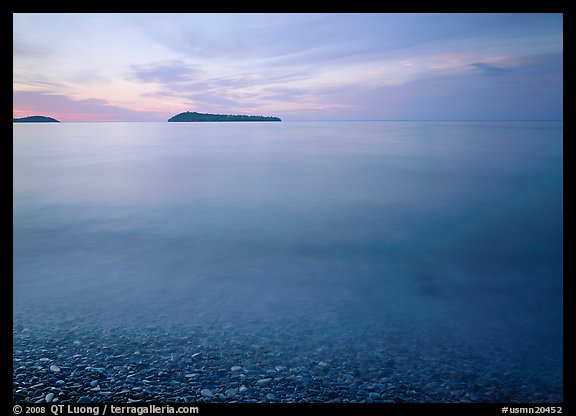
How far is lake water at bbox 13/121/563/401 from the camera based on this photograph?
5.25 metres

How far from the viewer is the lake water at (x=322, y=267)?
17.2 feet

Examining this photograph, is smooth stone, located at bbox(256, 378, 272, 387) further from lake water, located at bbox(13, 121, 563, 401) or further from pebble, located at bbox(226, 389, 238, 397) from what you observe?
lake water, located at bbox(13, 121, 563, 401)

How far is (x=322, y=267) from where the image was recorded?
7863 mm

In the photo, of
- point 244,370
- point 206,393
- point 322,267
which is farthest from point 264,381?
point 322,267

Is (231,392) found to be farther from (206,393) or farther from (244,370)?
(244,370)

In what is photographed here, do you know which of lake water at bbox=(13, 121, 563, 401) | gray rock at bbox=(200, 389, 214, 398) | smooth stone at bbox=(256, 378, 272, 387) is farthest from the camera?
lake water at bbox=(13, 121, 563, 401)

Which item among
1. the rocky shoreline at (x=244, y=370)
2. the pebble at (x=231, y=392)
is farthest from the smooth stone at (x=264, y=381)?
the pebble at (x=231, y=392)

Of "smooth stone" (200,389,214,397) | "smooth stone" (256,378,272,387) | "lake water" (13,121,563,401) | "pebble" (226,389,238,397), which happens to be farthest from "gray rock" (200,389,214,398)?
"lake water" (13,121,563,401)

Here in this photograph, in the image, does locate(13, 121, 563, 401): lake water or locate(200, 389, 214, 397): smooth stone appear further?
locate(13, 121, 563, 401): lake water

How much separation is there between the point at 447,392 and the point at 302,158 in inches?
890

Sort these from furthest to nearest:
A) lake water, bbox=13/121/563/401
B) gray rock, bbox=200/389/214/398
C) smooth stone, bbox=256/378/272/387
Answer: lake water, bbox=13/121/563/401
smooth stone, bbox=256/378/272/387
gray rock, bbox=200/389/214/398

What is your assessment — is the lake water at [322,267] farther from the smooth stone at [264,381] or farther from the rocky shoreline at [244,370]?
the smooth stone at [264,381]

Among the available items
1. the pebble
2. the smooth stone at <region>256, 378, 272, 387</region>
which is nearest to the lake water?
the smooth stone at <region>256, 378, 272, 387</region>
